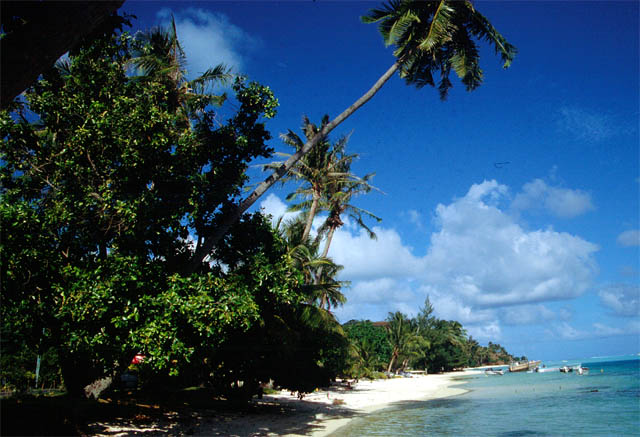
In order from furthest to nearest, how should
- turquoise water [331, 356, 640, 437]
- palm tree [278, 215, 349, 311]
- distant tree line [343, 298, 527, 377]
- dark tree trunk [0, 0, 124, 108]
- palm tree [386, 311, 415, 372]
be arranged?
palm tree [386, 311, 415, 372] < distant tree line [343, 298, 527, 377] < palm tree [278, 215, 349, 311] < turquoise water [331, 356, 640, 437] < dark tree trunk [0, 0, 124, 108]

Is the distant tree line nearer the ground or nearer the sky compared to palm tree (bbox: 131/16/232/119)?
nearer the ground

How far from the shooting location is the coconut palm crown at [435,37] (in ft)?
43.1

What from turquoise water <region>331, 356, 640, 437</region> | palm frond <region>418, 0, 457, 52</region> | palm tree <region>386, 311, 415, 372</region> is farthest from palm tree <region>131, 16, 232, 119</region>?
palm tree <region>386, 311, 415, 372</region>

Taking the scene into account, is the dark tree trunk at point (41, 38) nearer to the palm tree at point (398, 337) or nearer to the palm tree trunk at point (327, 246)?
the palm tree trunk at point (327, 246)

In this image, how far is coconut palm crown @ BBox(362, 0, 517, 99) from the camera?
13148 mm

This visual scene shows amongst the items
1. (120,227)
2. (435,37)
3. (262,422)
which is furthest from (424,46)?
(262,422)

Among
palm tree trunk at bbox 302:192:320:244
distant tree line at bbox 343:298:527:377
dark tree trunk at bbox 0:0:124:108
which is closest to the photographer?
dark tree trunk at bbox 0:0:124:108

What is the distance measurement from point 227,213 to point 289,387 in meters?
8.07

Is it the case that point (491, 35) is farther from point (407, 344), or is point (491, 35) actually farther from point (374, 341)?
point (407, 344)

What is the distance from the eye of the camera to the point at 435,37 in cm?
1294

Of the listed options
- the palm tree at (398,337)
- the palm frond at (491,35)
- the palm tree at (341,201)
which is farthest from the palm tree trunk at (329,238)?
the palm tree at (398,337)

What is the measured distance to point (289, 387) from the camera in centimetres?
1664

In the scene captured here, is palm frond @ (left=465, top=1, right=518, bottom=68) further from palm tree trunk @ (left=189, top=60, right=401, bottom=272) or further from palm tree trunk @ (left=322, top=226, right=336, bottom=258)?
palm tree trunk @ (left=322, top=226, right=336, bottom=258)

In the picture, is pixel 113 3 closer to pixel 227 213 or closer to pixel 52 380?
pixel 227 213
